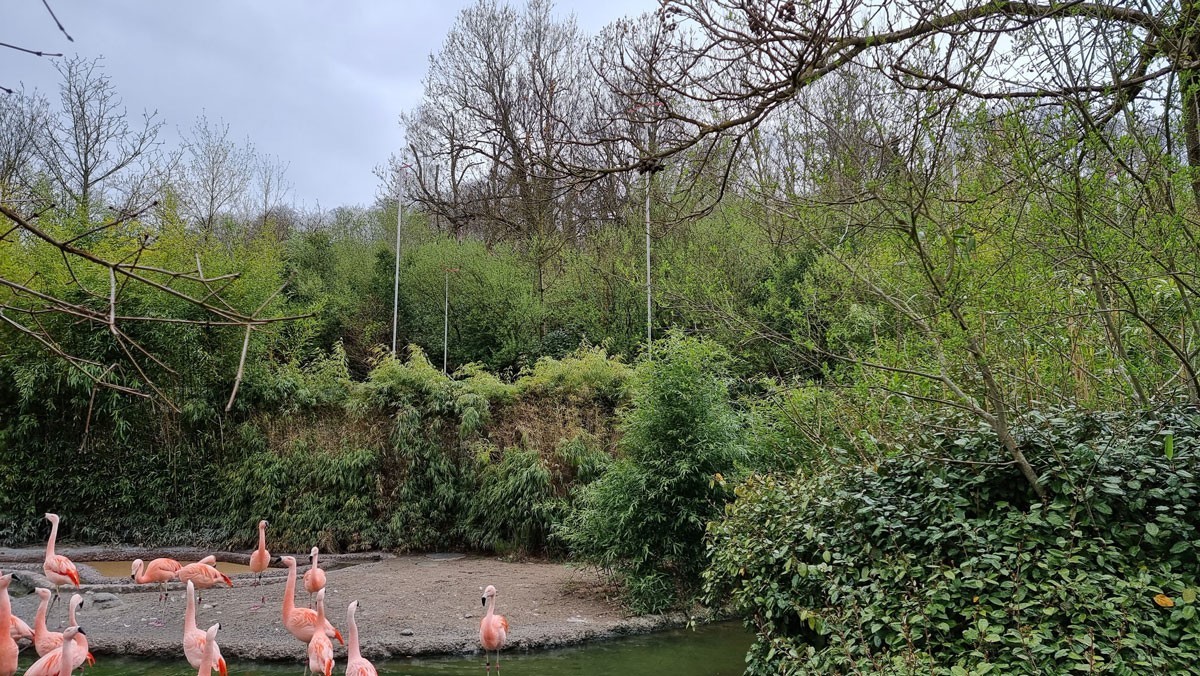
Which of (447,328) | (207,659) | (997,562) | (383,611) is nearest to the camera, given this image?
(997,562)

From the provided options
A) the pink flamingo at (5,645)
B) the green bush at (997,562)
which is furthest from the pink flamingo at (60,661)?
the green bush at (997,562)

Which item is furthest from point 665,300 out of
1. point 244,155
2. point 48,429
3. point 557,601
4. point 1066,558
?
point 244,155

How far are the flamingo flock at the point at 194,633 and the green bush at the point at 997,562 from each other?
199 cm

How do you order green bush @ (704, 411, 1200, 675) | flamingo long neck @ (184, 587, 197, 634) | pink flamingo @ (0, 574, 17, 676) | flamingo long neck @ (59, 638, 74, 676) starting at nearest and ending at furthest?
green bush @ (704, 411, 1200, 675), flamingo long neck @ (59, 638, 74, 676), pink flamingo @ (0, 574, 17, 676), flamingo long neck @ (184, 587, 197, 634)

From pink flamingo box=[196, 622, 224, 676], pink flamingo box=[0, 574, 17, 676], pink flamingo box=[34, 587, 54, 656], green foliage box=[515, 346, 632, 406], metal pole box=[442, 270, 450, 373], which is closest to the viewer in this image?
pink flamingo box=[196, 622, 224, 676]

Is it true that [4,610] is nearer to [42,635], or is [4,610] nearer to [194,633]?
[42,635]

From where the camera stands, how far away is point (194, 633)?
4414 millimetres

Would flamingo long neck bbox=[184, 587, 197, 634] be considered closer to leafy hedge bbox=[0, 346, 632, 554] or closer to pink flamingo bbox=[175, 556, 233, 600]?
pink flamingo bbox=[175, 556, 233, 600]

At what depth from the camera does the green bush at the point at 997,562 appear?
271 centimetres

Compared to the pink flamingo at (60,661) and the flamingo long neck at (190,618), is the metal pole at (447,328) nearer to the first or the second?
the flamingo long neck at (190,618)

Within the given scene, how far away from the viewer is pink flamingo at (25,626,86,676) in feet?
11.7

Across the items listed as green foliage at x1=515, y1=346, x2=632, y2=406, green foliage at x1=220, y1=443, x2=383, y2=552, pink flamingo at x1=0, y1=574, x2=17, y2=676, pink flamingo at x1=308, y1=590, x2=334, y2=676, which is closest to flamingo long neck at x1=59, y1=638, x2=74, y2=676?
pink flamingo at x1=0, y1=574, x2=17, y2=676

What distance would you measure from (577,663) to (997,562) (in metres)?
3.06

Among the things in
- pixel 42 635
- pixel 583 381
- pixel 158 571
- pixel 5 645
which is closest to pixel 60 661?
pixel 5 645
